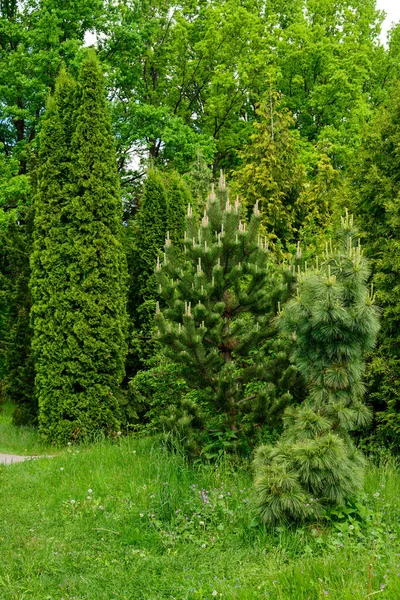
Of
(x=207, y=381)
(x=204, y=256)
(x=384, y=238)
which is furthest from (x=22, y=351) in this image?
(x=384, y=238)

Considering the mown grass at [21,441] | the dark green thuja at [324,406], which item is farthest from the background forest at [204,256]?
the mown grass at [21,441]

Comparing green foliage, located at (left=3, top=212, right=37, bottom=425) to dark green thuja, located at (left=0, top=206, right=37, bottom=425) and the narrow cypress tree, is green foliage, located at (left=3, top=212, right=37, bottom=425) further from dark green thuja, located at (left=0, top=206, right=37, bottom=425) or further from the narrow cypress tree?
the narrow cypress tree

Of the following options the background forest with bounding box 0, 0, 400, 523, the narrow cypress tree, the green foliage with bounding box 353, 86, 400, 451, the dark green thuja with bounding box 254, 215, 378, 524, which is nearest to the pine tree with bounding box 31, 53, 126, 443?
the background forest with bounding box 0, 0, 400, 523

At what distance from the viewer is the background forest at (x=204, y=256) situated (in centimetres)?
469

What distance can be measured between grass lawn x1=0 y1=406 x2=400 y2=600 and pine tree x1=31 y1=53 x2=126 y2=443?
9.62 ft

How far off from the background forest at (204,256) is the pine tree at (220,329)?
24 millimetres

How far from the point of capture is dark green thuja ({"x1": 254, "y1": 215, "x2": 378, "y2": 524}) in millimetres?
4250

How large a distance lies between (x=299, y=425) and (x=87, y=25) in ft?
47.6

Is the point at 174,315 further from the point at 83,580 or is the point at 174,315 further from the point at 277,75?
the point at 277,75

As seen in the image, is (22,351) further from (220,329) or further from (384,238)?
(384,238)

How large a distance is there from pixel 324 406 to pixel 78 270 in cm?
554

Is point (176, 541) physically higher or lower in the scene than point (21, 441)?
higher

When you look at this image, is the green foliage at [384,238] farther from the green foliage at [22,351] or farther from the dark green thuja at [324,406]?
the green foliage at [22,351]

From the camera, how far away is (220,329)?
20.2ft
